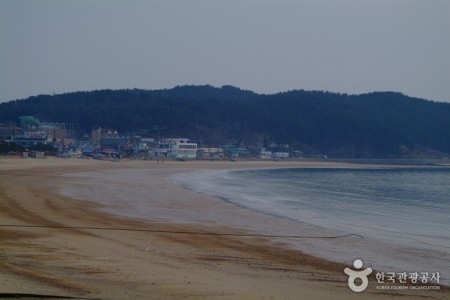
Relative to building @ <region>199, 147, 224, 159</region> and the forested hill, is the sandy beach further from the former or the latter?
the forested hill

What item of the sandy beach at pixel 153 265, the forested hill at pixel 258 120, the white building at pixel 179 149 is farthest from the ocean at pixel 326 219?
the forested hill at pixel 258 120

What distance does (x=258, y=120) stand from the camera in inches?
5438

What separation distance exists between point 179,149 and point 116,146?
11.7 meters

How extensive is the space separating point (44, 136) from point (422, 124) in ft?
318

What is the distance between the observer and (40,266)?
8.42m

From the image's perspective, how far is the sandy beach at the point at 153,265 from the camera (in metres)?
7.38

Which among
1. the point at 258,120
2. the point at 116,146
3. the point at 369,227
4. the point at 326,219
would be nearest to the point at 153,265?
the point at 369,227

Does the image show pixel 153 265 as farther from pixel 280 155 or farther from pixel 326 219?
pixel 280 155

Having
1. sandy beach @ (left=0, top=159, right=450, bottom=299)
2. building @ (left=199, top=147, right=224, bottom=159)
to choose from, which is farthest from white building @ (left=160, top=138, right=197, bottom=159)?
sandy beach @ (left=0, top=159, right=450, bottom=299)

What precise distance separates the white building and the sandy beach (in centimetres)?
7945

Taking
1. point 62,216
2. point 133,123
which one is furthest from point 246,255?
point 133,123

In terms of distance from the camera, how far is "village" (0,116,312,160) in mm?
84744

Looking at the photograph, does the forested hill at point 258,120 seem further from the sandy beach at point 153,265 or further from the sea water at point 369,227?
the sandy beach at point 153,265

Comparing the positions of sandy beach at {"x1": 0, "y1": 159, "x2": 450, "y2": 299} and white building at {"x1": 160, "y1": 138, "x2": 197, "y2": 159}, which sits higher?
white building at {"x1": 160, "y1": 138, "x2": 197, "y2": 159}
